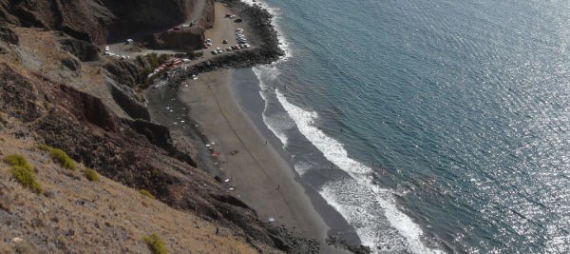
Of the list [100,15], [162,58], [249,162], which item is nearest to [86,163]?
[249,162]

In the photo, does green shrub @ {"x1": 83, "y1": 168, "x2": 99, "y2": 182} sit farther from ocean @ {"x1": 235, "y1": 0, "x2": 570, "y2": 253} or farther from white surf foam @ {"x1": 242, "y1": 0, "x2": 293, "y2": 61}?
white surf foam @ {"x1": 242, "y1": 0, "x2": 293, "y2": 61}

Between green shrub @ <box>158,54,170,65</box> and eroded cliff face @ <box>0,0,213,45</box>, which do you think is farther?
green shrub @ <box>158,54,170,65</box>

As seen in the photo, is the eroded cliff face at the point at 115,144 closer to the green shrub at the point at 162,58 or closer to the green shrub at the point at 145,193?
the green shrub at the point at 145,193

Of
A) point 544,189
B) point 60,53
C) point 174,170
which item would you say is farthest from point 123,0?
point 544,189

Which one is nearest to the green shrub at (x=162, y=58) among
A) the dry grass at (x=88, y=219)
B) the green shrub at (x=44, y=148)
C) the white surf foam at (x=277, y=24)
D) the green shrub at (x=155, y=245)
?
the white surf foam at (x=277, y=24)

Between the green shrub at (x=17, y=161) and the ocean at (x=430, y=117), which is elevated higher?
the green shrub at (x=17, y=161)

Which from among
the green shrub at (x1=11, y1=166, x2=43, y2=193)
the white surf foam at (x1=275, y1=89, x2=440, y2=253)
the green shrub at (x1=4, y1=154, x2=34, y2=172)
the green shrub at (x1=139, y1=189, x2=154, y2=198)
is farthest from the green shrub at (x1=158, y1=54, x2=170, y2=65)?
the green shrub at (x1=11, y1=166, x2=43, y2=193)
